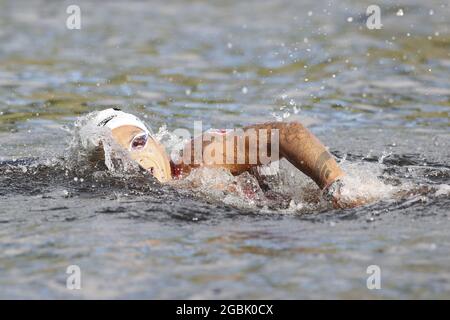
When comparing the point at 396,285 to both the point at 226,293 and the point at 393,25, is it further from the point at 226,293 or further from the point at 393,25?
the point at 393,25

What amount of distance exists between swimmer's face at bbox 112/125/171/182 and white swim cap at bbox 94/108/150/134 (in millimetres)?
84

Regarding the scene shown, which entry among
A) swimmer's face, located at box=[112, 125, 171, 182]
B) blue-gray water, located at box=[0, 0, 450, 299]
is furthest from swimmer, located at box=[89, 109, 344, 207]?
blue-gray water, located at box=[0, 0, 450, 299]

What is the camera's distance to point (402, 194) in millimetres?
7000

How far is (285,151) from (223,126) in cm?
396

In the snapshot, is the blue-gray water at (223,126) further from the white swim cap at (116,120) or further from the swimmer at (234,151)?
the white swim cap at (116,120)

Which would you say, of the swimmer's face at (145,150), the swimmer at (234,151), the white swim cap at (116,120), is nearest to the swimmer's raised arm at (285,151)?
the swimmer at (234,151)

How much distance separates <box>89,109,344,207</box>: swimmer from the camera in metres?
6.90

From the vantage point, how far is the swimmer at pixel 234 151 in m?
6.90

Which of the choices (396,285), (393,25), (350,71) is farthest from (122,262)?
(393,25)

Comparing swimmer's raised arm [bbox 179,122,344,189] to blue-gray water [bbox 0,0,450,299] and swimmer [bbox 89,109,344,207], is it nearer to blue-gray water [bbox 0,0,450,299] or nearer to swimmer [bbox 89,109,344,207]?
swimmer [bbox 89,109,344,207]

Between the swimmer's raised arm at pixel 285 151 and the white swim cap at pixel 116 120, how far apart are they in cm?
64

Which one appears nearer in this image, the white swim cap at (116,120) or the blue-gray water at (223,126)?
the blue-gray water at (223,126)

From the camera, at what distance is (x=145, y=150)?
7531 millimetres

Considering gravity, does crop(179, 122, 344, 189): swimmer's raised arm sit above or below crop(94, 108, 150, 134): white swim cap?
below
